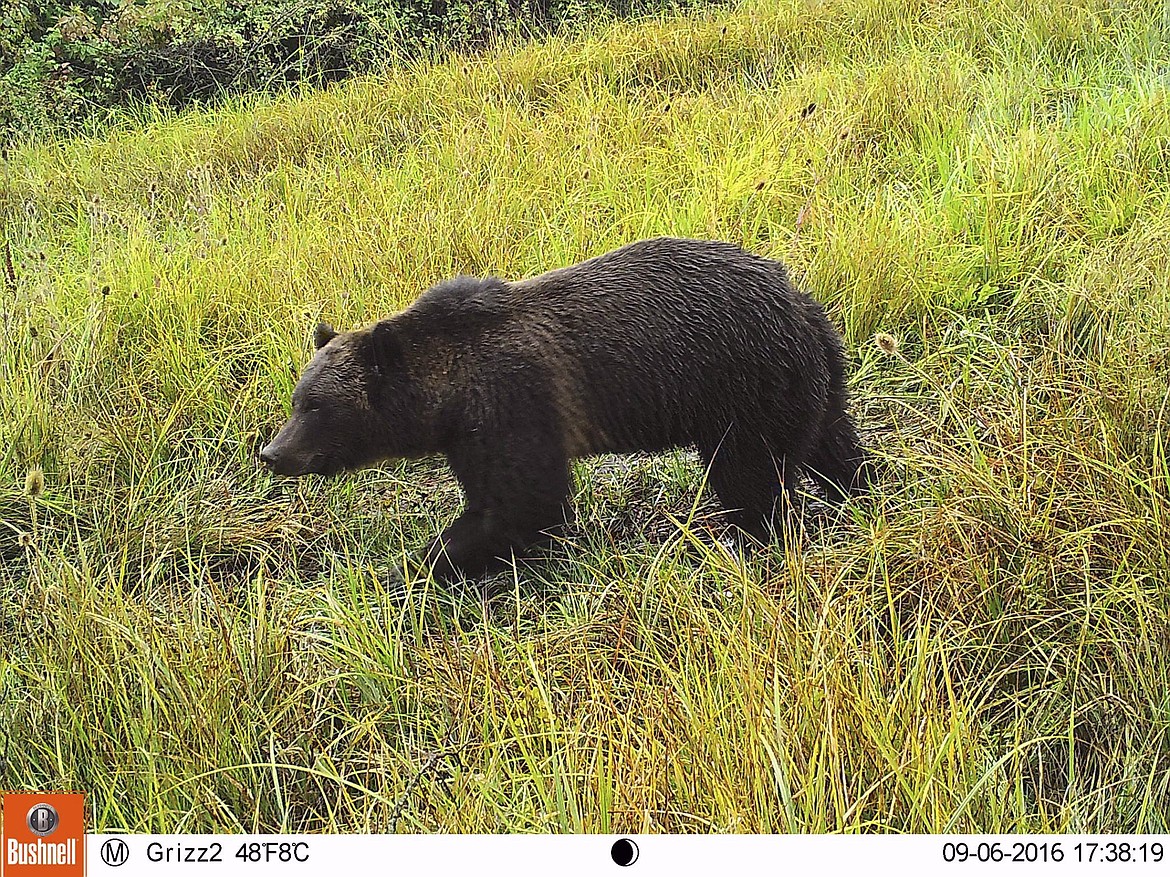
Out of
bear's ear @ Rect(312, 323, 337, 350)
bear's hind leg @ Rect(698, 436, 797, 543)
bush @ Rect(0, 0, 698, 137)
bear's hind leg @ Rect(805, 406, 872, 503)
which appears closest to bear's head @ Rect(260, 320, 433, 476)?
bear's ear @ Rect(312, 323, 337, 350)

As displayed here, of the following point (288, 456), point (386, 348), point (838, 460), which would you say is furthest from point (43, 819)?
point (838, 460)

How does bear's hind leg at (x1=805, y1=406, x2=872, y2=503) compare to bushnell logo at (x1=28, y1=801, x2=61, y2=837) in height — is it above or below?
above

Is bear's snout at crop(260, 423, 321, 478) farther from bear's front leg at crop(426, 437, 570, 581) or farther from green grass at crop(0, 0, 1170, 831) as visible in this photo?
bear's front leg at crop(426, 437, 570, 581)

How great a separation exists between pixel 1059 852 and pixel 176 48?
405 cm

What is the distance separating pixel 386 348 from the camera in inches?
100

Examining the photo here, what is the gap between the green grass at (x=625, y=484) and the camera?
1.85m

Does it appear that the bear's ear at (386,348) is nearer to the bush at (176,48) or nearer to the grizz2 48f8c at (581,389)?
the grizz2 48f8c at (581,389)

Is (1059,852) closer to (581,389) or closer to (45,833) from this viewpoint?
(581,389)

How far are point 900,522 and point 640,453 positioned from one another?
0.77 m

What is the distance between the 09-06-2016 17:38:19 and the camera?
5.65 ft

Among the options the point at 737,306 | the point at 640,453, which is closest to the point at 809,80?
the point at 737,306

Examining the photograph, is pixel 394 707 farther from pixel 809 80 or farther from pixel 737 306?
pixel 809 80

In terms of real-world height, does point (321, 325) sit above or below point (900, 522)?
above

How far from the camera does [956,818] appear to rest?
5.61ft
